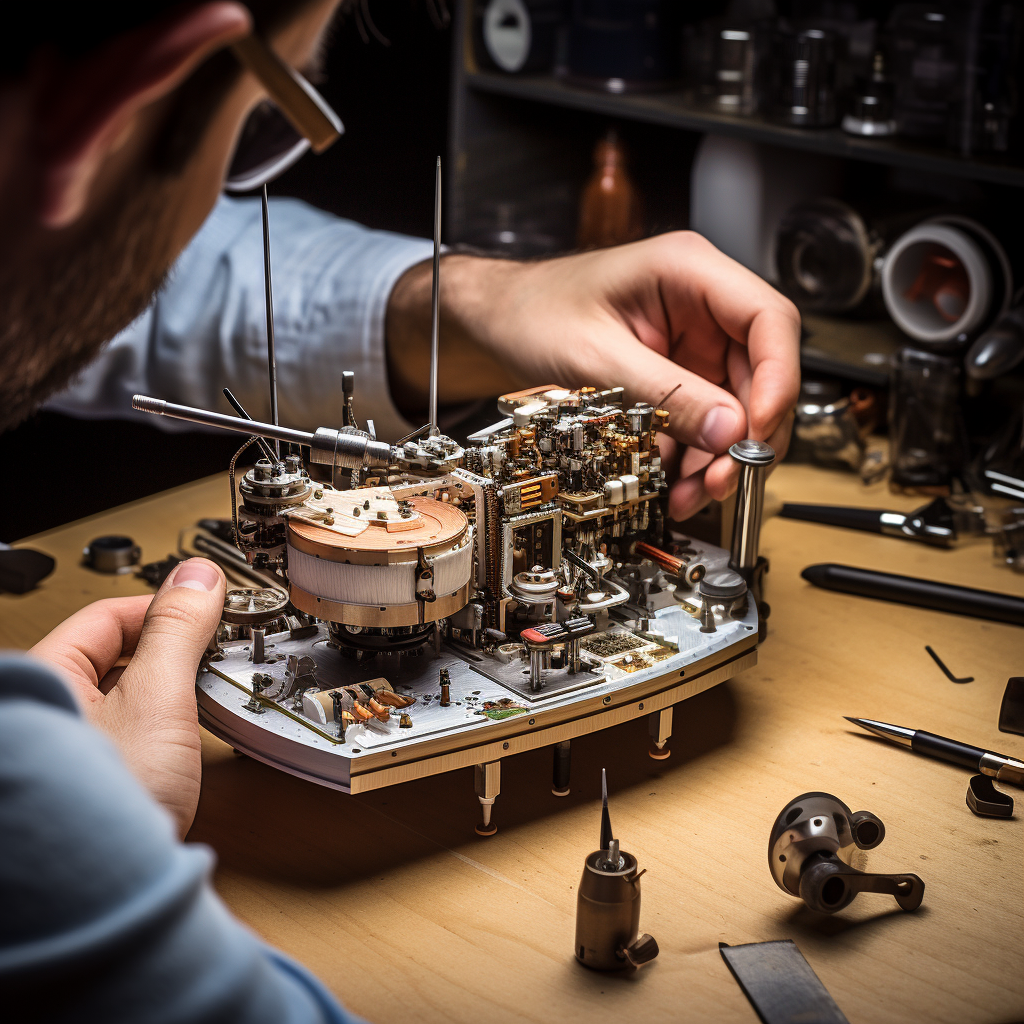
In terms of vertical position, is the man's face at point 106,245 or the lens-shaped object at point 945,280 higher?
the man's face at point 106,245

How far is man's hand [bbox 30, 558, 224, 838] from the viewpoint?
1135 millimetres

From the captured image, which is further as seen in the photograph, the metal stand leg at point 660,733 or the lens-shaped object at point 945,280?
the lens-shaped object at point 945,280

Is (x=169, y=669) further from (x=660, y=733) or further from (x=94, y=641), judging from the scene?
(x=660, y=733)

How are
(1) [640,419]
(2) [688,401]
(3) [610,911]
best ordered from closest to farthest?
(3) [610,911]
(1) [640,419]
(2) [688,401]

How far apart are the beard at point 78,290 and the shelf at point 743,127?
1712mm

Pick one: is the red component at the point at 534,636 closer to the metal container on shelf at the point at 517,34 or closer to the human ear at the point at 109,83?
the human ear at the point at 109,83

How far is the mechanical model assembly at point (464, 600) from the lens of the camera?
1185 millimetres

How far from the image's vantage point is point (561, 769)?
1.29m

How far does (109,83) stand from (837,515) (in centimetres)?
165

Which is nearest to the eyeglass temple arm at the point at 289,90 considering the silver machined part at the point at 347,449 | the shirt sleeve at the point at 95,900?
the shirt sleeve at the point at 95,900

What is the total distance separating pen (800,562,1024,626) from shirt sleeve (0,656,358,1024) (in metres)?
1.40

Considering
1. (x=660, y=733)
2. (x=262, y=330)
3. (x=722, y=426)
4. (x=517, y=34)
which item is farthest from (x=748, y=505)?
(x=517, y=34)

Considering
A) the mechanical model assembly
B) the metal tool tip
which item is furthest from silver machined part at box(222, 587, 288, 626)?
the metal tool tip

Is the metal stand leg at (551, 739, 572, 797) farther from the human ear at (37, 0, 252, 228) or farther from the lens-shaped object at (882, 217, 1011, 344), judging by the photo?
the lens-shaped object at (882, 217, 1011, 344)
